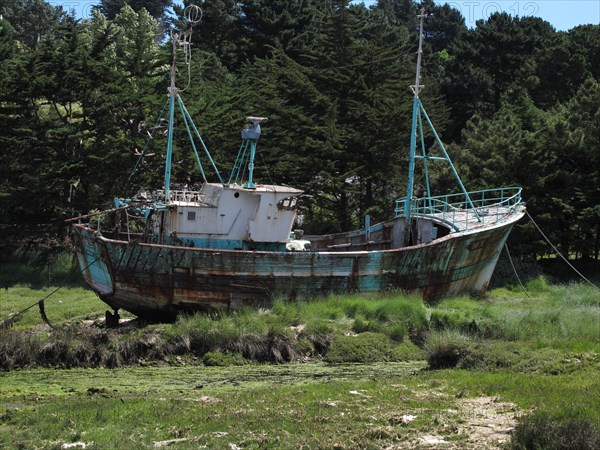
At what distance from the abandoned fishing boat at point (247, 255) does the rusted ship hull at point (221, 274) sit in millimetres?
26

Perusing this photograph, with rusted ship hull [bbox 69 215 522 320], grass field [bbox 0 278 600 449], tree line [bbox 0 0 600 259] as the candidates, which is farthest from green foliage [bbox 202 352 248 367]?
tree line [bbox 0 0 600 259]

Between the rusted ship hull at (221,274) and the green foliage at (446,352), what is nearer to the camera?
the green foliage at (446,352)

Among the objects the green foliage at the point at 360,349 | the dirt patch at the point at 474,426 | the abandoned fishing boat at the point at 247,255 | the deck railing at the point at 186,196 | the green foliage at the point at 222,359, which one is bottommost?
the green foliage at the point at 222,359

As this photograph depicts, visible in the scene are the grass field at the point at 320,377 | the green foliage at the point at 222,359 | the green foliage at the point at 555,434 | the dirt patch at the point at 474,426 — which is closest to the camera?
the green foliage at the point at 555,434

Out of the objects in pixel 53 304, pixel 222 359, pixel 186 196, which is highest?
pixel 186 196

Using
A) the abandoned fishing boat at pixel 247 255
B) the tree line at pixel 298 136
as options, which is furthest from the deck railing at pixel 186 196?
the tree line at pixel 298 136

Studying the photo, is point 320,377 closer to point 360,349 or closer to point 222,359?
point 360,349

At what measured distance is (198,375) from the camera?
19469 mm

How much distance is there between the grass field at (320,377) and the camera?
1345cm

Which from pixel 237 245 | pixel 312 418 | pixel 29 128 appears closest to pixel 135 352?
pixel 237 245

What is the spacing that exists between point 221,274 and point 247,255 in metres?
0.85

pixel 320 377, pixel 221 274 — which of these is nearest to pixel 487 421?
pixel 320 377

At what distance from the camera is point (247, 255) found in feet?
82.5

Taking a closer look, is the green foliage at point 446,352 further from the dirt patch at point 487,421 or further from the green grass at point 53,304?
the green grass at point 53,304
